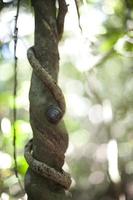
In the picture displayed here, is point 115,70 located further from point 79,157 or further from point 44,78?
point 44,78

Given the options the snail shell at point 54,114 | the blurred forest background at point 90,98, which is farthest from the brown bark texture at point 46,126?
the blurred forest background at point 90,98

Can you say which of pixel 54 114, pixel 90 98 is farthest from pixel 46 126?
pixel 90 98

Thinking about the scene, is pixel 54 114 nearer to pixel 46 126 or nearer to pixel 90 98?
pixel 46 126

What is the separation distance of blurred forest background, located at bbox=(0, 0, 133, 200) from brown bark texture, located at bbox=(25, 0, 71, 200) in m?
0.23

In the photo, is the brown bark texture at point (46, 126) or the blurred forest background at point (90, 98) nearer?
the brown bark texture at point (46, 126)

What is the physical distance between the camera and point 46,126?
0.74 m

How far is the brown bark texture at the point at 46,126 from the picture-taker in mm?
723

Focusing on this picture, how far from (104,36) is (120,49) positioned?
0.30 feet

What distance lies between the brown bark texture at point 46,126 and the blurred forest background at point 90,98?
0.23 m

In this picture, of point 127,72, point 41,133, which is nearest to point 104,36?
point 41,133

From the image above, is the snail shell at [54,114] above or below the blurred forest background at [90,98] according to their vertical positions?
above

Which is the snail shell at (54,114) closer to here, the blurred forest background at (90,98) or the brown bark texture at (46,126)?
the brown bark texture at (46,126)

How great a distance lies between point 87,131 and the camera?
2.59 metres

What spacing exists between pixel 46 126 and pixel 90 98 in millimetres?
1460
